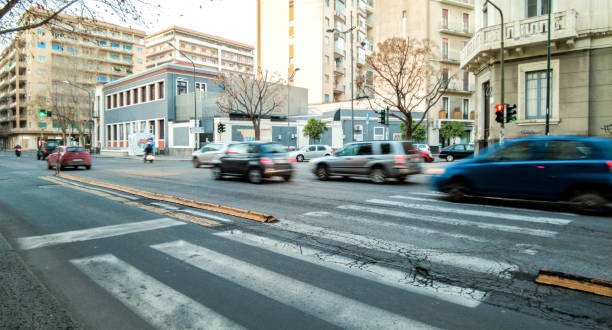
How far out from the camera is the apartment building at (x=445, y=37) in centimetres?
4684

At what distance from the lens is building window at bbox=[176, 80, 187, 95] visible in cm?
4581

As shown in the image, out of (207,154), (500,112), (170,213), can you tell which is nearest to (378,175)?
(500,112)

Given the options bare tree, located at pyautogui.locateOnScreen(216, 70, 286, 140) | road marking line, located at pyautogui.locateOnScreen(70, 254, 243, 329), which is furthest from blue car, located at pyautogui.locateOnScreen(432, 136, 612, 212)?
bare tree, located at pyautogui.locateOnScreen(216, 70, 286, 140)

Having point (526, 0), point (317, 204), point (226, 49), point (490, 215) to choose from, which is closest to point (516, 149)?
point (490, 215)

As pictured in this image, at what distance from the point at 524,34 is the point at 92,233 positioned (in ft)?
67.4

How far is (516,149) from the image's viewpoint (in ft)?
28.3

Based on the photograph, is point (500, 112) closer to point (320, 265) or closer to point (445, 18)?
point (320, 265)

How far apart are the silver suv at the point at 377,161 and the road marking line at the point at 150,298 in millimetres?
10611

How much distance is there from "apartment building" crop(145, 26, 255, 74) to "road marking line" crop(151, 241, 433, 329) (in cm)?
8405

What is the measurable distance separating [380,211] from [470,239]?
258 centimetres

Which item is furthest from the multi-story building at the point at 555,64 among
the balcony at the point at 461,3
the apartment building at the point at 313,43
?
the apartment building at the point at 313,43

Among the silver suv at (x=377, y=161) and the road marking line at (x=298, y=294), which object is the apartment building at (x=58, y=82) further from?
the road marking line at (x=298, y=294)

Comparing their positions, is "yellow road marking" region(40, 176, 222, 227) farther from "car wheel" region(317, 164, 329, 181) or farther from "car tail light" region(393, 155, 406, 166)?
"car tail light" region(393, 155, 406, 166)

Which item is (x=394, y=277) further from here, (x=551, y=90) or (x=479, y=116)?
(x=479, y=116)
